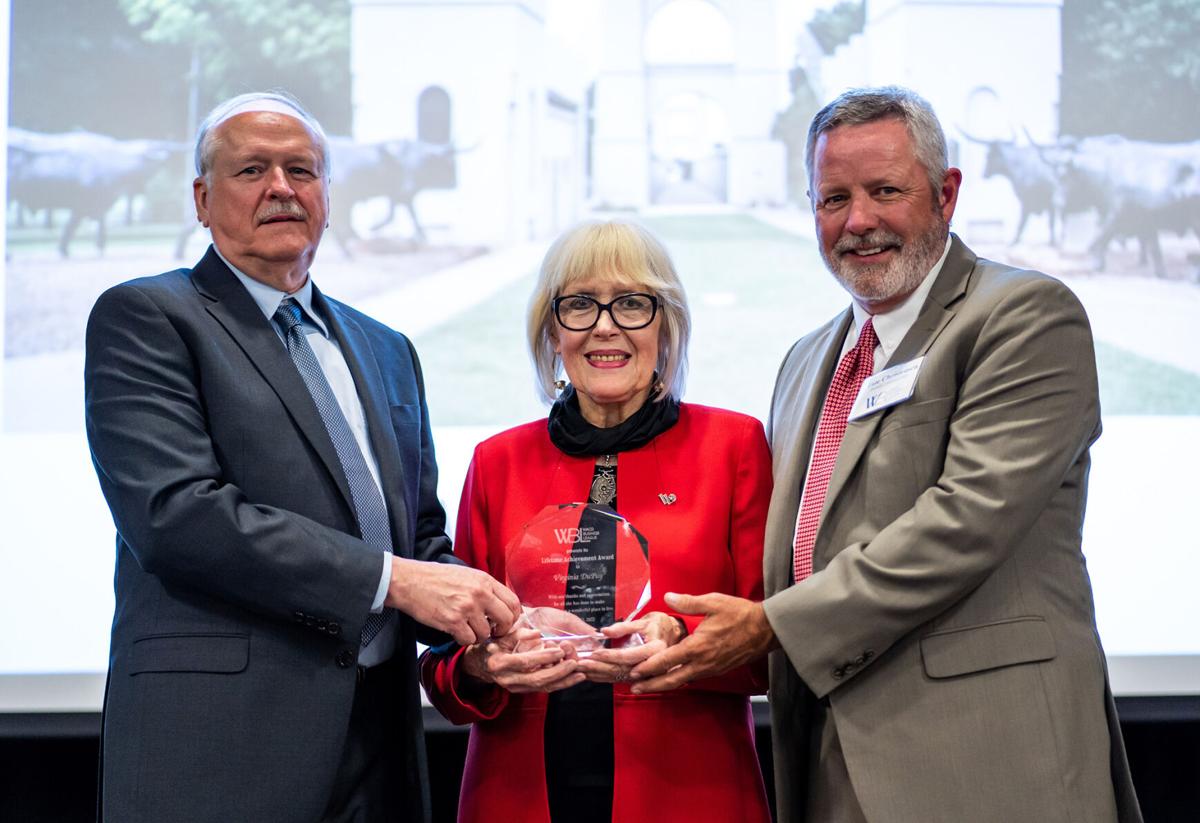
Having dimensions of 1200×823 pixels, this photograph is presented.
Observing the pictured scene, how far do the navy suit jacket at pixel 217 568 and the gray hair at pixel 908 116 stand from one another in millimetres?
1298

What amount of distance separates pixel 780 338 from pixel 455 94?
155 centimetres

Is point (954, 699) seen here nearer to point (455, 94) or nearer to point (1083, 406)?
point (1083, 406)

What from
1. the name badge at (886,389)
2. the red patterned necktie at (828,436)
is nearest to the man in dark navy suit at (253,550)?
the red patterned necktie at (828,436)

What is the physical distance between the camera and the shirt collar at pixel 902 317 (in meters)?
2.21

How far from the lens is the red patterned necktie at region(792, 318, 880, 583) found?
7.11 feet

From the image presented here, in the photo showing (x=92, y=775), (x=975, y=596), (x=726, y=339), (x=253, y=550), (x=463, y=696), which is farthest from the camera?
(x=726, y=339)

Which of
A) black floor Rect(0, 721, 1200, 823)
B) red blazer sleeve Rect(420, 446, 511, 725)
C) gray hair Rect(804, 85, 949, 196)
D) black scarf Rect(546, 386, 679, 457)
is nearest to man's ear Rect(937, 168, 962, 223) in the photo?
gray hair Rect(804, 85, 949, 196)

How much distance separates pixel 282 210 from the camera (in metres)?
2.23

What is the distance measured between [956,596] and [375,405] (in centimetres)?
124

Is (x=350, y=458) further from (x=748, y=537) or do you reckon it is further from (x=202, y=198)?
(x=748, y=537)

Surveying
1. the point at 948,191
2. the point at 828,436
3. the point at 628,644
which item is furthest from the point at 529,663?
the point at 948,191

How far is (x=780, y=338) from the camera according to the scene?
394 centimetres

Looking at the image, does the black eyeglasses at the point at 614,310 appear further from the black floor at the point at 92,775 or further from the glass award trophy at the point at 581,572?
Result: the black floor at the point at 92,775

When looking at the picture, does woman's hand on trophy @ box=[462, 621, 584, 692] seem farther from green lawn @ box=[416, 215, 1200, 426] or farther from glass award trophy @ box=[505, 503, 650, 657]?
green lawn @ box=[416, 215, 1200, 426]
